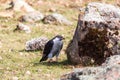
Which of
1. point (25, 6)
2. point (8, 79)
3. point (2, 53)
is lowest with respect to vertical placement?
point (25, 6)

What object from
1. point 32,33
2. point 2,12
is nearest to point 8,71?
point 32,33

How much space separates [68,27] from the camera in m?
23.0

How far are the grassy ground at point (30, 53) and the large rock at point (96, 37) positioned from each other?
22.4 inches

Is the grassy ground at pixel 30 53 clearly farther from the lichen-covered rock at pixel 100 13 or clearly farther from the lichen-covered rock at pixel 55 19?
the lichen-covered rock at pixel 100 13

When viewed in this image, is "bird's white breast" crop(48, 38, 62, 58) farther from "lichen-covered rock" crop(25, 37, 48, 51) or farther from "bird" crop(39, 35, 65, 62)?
"lichen-covered rock" crop(25, 37, 48, 51)

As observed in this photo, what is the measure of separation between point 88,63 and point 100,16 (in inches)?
58.0

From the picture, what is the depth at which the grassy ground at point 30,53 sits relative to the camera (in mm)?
13752

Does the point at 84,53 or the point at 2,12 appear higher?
the point at 84,53

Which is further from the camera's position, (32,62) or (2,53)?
(2,53)

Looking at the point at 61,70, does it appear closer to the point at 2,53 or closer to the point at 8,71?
the point at 8,71

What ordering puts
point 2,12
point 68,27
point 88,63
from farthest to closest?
point 2,12
point 68,27
point 88,63

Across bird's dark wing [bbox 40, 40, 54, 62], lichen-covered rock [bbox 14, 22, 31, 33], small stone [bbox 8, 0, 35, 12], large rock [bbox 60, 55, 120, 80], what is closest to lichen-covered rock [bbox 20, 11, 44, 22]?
small stone [bbox 8, 0, 35, 12]

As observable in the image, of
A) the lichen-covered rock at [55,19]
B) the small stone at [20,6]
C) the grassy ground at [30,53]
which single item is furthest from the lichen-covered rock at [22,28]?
the small stone at [20,6]

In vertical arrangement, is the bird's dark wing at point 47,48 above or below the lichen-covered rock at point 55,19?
above
